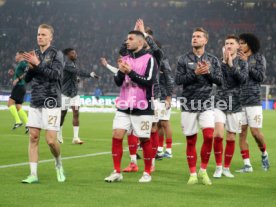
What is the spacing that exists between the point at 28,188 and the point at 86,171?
208 cm

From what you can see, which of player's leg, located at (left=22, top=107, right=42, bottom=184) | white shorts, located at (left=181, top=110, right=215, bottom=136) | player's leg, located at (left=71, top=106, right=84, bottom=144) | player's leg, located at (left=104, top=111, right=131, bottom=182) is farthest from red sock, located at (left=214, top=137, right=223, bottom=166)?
player's leg, located at (left=71, top=106, right=84, bottom=144)

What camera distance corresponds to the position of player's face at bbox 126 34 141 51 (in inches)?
357

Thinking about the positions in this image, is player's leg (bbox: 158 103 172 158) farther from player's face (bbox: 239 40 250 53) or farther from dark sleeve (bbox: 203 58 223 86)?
dark sleeve (bbox: 203 58 223 86)

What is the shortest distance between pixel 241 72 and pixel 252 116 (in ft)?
3.72

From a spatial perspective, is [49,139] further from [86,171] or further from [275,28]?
[275,28]

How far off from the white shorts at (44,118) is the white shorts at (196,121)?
1.89m

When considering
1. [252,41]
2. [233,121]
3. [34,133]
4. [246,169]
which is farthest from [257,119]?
[34,133]

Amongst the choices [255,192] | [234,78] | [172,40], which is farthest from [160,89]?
[172,40]

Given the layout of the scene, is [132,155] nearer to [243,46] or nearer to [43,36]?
[243,46]

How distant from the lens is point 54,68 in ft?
29.0

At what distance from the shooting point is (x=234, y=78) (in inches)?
392

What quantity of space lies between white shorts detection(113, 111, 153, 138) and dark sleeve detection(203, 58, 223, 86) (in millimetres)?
1074

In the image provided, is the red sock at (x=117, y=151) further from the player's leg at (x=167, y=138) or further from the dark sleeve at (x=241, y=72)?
the player's leg at (x=167, y=138)

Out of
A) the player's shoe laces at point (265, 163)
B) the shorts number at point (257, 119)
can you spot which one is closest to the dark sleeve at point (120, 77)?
the shorts number at point (257, 119)
